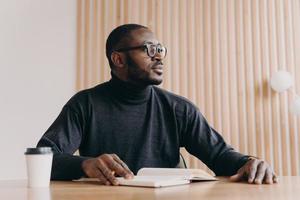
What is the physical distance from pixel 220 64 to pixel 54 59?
1434 mm

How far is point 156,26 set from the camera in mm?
3539

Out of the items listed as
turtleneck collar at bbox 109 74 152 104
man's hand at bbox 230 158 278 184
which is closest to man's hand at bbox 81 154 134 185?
man's hand at bbox 230 158 278 184

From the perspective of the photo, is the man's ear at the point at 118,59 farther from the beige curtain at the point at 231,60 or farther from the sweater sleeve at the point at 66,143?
the beige curtain at the point at 231,60

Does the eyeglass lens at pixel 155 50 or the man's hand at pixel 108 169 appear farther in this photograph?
the eyeglass lens at pixel 155 50

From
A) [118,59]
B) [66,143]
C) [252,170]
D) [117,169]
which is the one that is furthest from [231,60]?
[117,169]

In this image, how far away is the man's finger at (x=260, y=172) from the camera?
4.09ft

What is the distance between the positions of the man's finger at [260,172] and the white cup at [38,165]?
2.07 ft

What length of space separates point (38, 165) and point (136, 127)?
87 cm

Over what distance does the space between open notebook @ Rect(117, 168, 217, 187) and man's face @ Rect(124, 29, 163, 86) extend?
0.71 metres

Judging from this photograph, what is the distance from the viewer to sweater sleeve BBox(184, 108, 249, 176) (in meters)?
1.69

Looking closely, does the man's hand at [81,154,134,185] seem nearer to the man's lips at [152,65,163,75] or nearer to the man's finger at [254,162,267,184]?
the man's finger at [254,162,267,184]

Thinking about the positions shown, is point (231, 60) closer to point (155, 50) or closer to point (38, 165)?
point (155, 50)

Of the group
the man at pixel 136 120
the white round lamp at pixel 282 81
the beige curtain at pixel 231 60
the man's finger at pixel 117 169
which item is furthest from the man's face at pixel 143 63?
the white round lamp at pixel 282 81

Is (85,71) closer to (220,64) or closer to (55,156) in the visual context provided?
(220,64)
